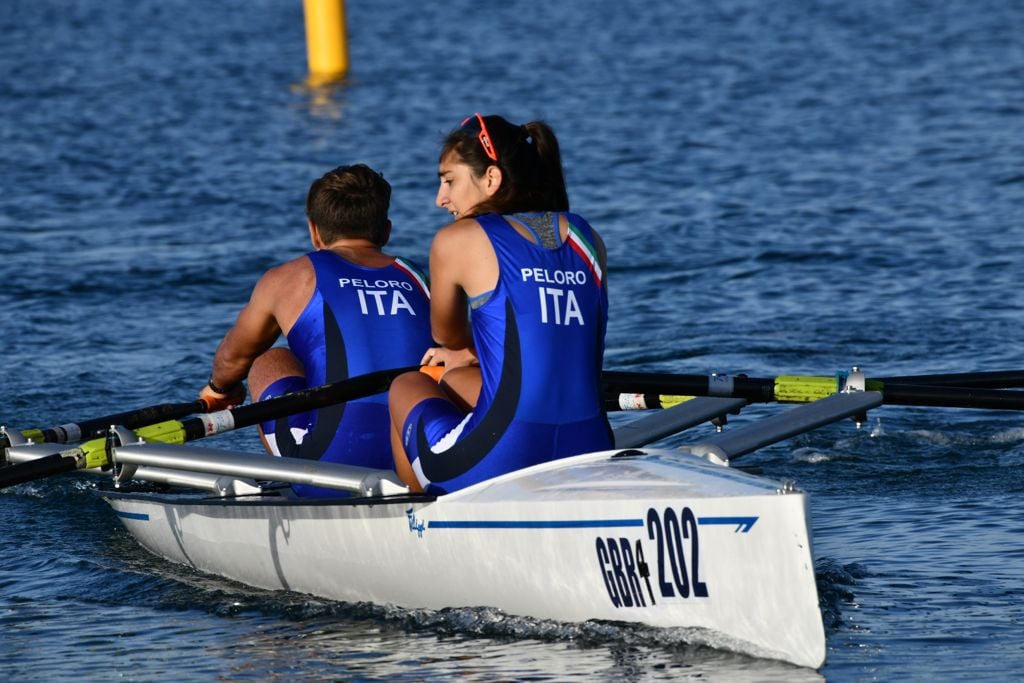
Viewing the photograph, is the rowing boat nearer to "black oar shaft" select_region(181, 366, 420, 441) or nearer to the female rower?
"black oar shaft" select_region(181, 366, 420, 441)

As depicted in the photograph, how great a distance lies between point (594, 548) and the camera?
550cm

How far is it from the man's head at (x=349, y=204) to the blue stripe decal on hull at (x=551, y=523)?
1.52 metres

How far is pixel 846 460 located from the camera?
334 inches

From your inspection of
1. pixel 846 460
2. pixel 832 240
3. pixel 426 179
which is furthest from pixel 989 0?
pixel 846 460

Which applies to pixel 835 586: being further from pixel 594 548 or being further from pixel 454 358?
pixel 454 358

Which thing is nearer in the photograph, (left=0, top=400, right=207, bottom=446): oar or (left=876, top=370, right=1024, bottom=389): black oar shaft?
(left=0, top=400, right=207, bottom=446): oar

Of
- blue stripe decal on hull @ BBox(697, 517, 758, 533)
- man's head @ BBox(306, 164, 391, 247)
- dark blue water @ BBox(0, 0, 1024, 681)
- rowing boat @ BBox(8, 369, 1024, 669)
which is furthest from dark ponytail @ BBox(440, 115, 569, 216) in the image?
dark blue water @ BBox(0, 0, 1024, 681)

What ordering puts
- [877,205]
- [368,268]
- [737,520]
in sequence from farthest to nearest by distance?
1. [877,205]
2. [368,268]
3. [737,520]

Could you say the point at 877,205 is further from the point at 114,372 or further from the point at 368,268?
the point at 368,268

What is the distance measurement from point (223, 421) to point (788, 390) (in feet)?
7.77

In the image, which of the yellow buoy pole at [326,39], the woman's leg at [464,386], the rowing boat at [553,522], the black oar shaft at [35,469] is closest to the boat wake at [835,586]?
the rowing boat at [553,522]

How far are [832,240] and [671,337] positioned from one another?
3677mm

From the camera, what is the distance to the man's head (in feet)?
22.3

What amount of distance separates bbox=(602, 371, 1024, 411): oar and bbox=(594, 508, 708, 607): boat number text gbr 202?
1490 mm
